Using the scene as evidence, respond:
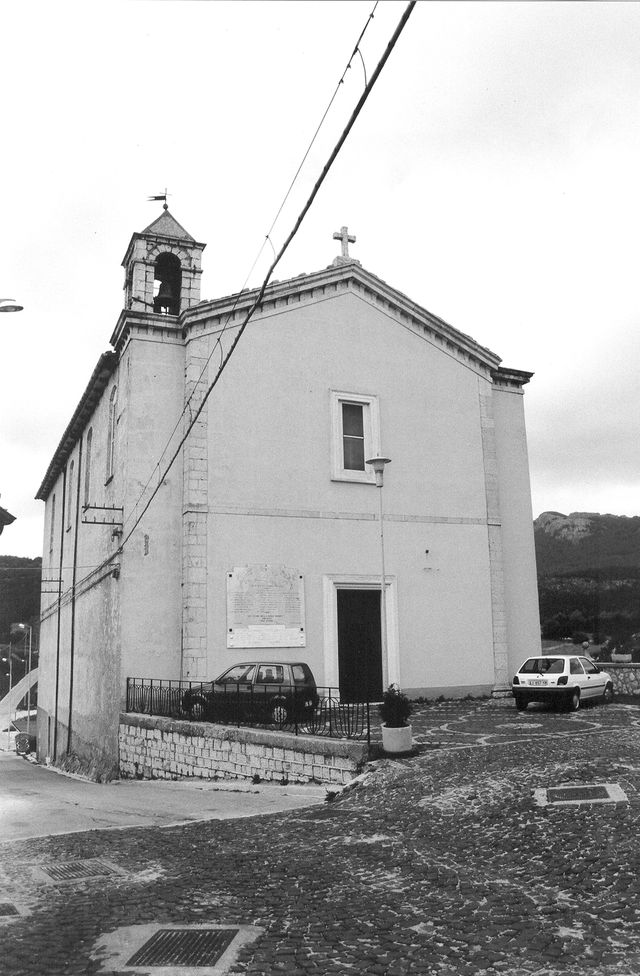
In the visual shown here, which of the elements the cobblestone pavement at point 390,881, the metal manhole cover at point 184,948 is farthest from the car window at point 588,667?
the metal manhole cover at point 184,948

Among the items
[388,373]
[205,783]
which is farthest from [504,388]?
[205,783]

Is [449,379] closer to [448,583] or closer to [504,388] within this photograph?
[504,388]

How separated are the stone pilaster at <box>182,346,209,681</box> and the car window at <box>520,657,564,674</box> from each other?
692 cm

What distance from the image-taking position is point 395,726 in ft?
38.3

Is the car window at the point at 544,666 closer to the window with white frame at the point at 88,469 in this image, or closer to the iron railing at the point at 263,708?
the iron railing at the point at 263,708

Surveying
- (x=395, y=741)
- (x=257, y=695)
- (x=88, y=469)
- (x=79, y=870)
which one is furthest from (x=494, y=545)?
(x=79, y=870)

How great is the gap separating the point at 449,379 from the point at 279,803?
13828mm

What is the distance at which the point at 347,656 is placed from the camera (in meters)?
19.9

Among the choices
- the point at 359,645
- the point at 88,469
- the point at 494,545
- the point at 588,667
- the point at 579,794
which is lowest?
the point at 579,794

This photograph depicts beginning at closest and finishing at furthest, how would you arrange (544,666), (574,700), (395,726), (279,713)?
(395,726), (279,713), (574,700), (544,666)

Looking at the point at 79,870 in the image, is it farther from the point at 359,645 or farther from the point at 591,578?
the point at 591,578

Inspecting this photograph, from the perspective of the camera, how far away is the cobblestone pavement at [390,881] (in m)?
5.34

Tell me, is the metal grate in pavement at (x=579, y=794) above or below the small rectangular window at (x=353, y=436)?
below

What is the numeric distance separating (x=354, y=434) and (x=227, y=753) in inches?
377
